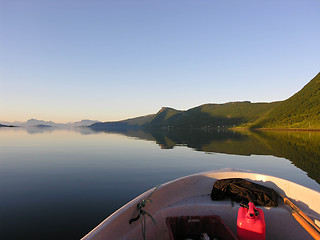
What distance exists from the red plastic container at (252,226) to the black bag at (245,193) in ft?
4.67

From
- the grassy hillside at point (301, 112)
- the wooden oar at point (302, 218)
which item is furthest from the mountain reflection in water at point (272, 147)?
the grassy hillside at point (301, 112)

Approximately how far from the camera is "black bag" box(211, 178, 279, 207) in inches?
197

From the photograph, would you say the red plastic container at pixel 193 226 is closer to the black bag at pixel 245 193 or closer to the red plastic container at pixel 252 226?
the red plastic container at pixel 252 226

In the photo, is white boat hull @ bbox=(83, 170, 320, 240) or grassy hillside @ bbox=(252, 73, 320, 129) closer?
white boat hull @ bbox=(83, 170, 320, 240)

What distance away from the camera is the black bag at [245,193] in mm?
5008

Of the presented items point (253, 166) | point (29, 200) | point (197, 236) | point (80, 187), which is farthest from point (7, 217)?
point (253, 166)

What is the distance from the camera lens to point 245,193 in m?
5.19

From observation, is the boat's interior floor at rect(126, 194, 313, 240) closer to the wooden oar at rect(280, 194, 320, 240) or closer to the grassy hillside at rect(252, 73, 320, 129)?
the wooden oar at rect(280, 194, 320, 240)

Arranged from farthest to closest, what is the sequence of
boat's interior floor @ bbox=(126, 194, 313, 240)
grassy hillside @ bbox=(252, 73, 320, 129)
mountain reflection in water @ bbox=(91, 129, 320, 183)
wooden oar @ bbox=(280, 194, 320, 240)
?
grassy hillside @ bbox=(252, 73, 320, 129)
mountain reflection in water @ bbox=(91, 129, 320, 183)
boat's interior floor @ bbox=(126, 194, 313, 240)
wooden oar @ bbox=(280, 194, 320, 240)

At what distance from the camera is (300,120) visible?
124812mm

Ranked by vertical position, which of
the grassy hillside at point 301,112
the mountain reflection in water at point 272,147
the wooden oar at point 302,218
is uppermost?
the grassy hillside at point 301,112

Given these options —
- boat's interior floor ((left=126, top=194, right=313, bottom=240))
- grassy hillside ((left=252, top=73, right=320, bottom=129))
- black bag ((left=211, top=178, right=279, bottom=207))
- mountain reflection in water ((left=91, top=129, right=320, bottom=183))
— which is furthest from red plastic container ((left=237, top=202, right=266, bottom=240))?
grassy hillside ((left=252, top=73, right=320, bottom=129))

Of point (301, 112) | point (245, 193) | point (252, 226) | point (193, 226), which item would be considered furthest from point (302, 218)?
point (301, 112)

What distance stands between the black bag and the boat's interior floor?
0.53 feet
